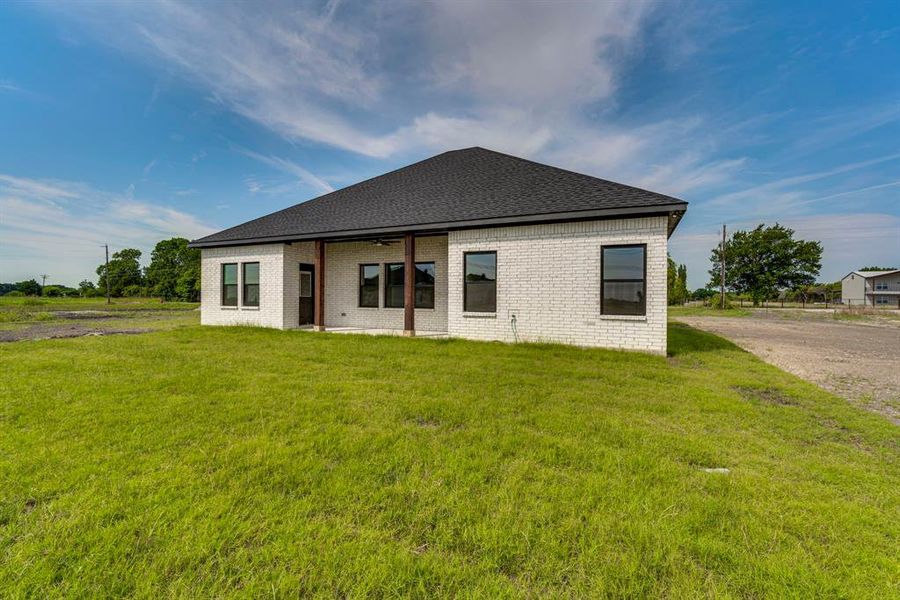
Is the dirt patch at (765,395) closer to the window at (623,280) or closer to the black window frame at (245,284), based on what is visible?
the window at (623,280)

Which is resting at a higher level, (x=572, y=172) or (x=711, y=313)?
(x=572, y=172)

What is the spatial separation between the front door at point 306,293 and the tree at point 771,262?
5564 centimetres

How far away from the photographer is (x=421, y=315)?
478 inches

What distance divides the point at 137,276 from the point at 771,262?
3959 inches

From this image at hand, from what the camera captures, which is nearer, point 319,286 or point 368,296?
point 319,286

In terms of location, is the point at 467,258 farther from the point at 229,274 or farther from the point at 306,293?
the point at 229,274

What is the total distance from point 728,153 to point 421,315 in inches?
717

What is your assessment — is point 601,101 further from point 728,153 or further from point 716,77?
point 728,153

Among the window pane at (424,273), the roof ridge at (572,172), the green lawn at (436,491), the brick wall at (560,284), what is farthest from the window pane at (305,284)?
the roof ridge at (572,172)

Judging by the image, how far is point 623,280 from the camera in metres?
8.30

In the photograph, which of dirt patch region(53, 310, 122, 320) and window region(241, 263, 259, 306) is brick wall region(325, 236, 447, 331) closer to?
window region(241, 263, 259, 306)

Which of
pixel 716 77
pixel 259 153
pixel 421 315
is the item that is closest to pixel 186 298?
pixel 259 153

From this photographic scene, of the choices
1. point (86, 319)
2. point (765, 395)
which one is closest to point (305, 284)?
point (86, 319)

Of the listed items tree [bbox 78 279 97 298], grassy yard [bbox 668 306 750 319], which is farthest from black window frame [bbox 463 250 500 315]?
tree [bbox 78 279 97 298]
